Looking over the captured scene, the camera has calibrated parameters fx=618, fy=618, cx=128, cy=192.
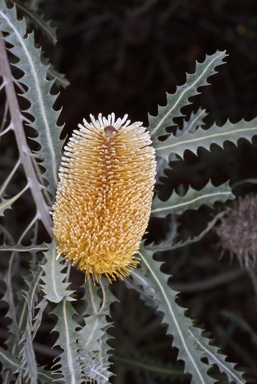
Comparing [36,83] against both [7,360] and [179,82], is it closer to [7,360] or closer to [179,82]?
[7,360]

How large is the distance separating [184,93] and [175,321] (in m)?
0.41

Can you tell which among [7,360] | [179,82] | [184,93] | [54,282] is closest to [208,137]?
[184,93]

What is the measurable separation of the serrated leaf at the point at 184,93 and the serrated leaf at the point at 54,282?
275mm

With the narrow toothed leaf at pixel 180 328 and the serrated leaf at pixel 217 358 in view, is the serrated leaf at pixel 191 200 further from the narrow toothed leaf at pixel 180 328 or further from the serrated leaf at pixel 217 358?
the serrated leaf at pixel 217 358

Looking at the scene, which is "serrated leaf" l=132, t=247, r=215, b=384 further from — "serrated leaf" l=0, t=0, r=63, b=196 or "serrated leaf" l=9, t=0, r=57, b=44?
"serrated leaf" l=9, t=0, r=57, b=44

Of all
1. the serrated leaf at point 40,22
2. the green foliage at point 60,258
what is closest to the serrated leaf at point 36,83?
the green foliage at point 60,258

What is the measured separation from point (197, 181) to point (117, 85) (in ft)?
1.58

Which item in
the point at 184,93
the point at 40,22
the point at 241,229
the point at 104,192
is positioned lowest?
the point at 241,229

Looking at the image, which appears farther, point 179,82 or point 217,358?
point 179,82

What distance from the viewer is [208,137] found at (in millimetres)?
1062

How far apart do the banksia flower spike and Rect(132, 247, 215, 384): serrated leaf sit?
0.15m

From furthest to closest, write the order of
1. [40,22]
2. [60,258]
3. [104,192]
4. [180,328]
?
[40,22] < [180,328] < [60,258] < [104,192]

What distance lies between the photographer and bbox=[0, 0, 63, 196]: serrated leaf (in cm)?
96

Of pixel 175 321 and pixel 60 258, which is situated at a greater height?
pixel 60 258
